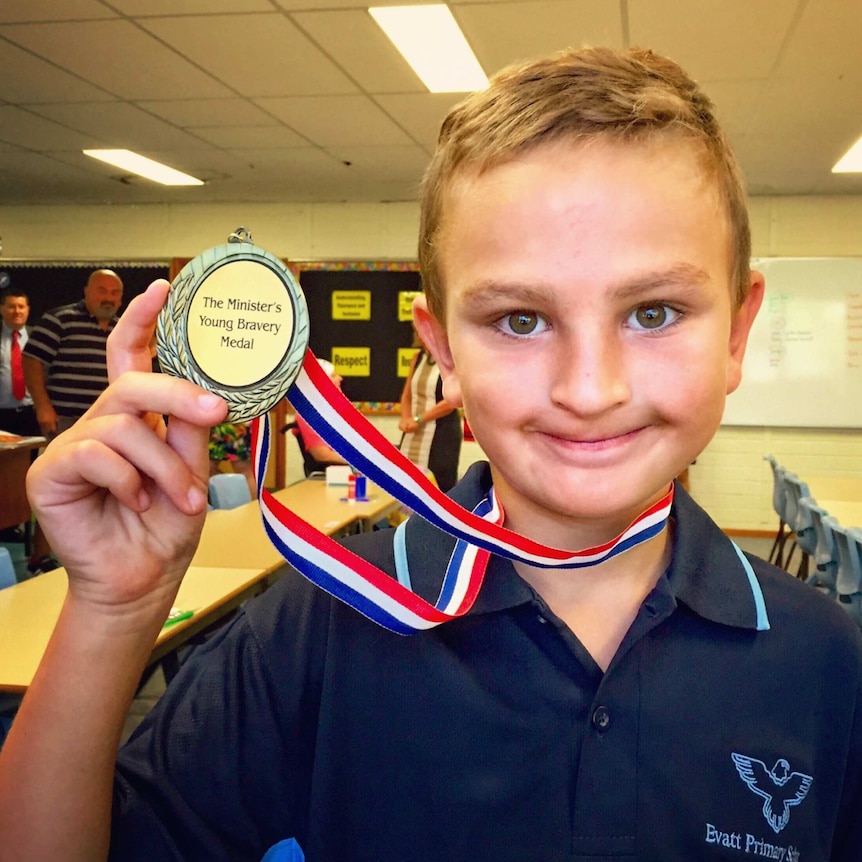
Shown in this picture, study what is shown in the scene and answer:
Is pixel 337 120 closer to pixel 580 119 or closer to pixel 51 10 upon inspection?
pixel 51 10

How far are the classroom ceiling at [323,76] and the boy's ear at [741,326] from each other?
8.19 feet

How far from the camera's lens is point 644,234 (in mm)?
663

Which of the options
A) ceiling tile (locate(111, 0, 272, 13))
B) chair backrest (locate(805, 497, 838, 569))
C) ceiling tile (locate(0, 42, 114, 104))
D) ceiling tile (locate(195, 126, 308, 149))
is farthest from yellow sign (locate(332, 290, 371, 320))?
chair backrest (locate(805, 497, 838, 569))

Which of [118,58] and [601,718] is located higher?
[118,58]

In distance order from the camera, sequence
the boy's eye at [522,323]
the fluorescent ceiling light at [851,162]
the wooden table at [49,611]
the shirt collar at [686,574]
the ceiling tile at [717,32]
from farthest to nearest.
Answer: the fluorescent ceiling light at [851,162]
the ceiling tile at [717,32]
the wooden table at [49,611]
the shirt collar at [686,574]
the boy's eye at [522,323]

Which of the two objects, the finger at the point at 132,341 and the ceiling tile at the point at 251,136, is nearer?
the finger at the point at 132,341

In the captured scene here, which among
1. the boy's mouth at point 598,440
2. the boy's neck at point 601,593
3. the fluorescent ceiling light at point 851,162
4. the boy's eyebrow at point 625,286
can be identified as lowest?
the boy's neck at point 601,593

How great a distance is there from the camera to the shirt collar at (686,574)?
810 millimetres

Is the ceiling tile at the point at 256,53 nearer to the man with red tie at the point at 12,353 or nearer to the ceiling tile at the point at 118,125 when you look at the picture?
the ceiling tile at the point at 118,125

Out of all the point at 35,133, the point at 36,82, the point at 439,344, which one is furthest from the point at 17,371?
the point at 439,344

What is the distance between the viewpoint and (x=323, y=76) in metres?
3.85

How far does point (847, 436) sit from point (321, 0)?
217 inches

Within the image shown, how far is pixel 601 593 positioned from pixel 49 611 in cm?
176

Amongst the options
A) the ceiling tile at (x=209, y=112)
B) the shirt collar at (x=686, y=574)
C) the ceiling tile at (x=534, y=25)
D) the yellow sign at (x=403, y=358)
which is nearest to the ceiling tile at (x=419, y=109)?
the ceiling tile at (x=534, y=25)
